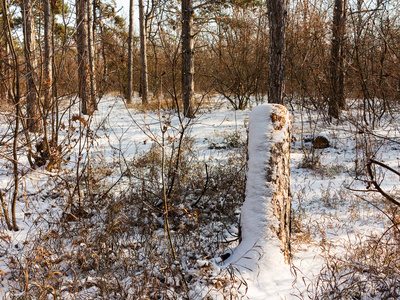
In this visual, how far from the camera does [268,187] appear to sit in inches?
90.4

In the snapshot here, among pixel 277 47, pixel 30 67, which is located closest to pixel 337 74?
pixel 277 47

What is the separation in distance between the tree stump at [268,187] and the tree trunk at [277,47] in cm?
264

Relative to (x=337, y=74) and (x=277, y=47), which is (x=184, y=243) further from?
(x=337, y=74)

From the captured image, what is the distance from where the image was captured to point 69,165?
5066 millimetres

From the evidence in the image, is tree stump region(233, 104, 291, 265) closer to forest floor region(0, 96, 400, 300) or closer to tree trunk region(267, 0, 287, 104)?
forest floor region(0, 96, 400, 300)

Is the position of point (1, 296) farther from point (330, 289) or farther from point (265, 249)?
point (330, 289)

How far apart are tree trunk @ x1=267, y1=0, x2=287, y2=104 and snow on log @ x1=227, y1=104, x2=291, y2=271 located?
2651 millimetres

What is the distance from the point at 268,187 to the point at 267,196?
2.8 inches

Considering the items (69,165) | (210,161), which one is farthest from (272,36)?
(69,165)

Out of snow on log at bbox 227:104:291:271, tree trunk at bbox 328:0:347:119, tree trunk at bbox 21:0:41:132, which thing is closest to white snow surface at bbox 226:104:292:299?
snow on log at bbox 227:104:291:271

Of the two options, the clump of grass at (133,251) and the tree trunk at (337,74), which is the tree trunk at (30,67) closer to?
the clump of grass at (133,251)

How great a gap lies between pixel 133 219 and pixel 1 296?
134cm

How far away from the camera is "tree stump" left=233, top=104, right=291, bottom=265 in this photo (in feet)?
7.36

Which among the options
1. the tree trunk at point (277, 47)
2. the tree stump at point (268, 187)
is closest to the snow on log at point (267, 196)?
the tree stump at point (268, 187)
